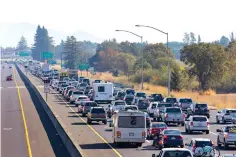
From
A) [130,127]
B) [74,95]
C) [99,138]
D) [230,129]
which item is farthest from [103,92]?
[230,129]

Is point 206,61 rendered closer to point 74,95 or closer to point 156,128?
point 74,95

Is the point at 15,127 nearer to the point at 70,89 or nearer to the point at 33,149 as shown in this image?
the point at 33,149

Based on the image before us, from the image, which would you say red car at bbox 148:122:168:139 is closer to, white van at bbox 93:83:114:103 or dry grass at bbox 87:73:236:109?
dry grass at bbox 87:73:236:109

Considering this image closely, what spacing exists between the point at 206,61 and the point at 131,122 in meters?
78.9

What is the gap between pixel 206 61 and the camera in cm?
11625

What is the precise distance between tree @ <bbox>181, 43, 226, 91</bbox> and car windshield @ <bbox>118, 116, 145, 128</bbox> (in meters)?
78.0

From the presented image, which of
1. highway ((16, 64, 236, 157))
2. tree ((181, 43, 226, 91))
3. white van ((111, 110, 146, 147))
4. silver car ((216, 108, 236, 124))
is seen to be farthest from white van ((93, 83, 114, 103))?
white van ((111, 110, 146, 147))

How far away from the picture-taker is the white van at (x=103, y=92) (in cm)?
8394

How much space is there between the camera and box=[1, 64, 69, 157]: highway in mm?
37125

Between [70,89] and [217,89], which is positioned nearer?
[70,89]

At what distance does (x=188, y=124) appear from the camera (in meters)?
48.5

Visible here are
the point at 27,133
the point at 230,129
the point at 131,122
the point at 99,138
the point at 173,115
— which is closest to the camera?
the point at 230,129

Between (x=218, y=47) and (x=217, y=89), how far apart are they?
38.4 feet

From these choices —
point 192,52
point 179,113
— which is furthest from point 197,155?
point 192,52
